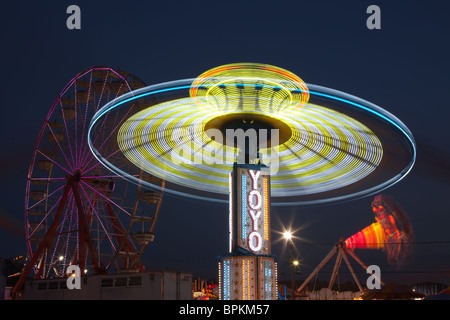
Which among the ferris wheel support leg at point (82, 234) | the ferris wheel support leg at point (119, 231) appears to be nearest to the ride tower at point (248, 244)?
the ferris wheel support leg at point (119, 231)

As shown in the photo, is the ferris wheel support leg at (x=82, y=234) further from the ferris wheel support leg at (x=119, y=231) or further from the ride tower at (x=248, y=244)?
the ride tower at (x=248, y=244)

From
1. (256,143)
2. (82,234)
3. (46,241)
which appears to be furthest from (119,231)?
(256,143)

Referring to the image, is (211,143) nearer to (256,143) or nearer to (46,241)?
(256,143)

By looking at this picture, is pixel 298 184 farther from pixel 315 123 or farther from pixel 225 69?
pixel 225 69

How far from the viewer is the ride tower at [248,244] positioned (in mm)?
22359

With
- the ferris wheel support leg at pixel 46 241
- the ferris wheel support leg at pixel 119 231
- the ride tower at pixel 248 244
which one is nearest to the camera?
the ride tower at pixel 248 244

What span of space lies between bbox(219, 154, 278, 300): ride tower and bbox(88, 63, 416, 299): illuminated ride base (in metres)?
0.04

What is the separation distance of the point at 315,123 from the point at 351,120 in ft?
6.81

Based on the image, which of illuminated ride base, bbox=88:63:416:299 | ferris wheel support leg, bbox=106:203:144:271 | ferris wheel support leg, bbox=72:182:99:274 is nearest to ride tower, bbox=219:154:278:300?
illuminated ride base, bbox=88:63:416:299

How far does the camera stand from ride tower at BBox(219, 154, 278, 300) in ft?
73.4

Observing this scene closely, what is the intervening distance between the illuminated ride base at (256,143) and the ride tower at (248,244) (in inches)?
1.8

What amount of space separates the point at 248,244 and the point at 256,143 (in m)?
5.33

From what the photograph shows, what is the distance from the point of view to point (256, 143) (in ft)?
82.8

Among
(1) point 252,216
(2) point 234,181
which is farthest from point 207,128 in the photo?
(1) point 252,216
